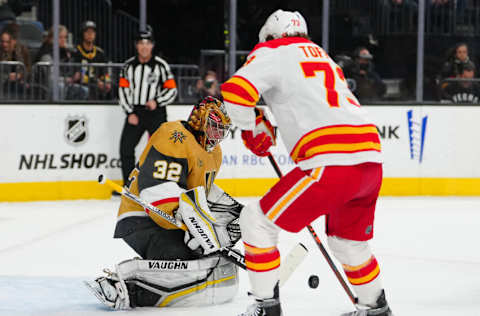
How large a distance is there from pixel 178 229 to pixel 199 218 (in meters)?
0.25

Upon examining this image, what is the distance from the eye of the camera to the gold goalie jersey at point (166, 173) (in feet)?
9.52

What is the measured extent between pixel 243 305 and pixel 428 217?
2784 mm

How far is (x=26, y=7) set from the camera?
6.36 m

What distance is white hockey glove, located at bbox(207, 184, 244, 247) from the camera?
3.04 m

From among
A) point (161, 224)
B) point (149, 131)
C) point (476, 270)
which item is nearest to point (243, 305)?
point (161, 224)

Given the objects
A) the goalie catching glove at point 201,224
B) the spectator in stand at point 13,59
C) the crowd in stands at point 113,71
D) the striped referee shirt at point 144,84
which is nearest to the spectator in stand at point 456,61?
the crowd in stands at point 113,71

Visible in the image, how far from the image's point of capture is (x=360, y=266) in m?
2.70

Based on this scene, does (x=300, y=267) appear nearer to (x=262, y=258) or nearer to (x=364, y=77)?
(x=262, y=258)

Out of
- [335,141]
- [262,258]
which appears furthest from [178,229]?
[335,141]

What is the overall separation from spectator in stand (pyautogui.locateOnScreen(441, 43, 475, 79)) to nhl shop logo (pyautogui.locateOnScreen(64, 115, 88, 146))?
318 centimetres

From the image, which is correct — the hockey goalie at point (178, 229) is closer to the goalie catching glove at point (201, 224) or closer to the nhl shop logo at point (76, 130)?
the goalie catching glove at point (201, 224)

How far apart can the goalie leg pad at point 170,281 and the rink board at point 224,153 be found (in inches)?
131

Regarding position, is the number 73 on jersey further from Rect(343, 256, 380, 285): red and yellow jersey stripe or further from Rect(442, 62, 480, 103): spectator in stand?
Rect(442, 62, 480, 103): spectator in stand

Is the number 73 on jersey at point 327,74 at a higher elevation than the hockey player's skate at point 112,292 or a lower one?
higher
